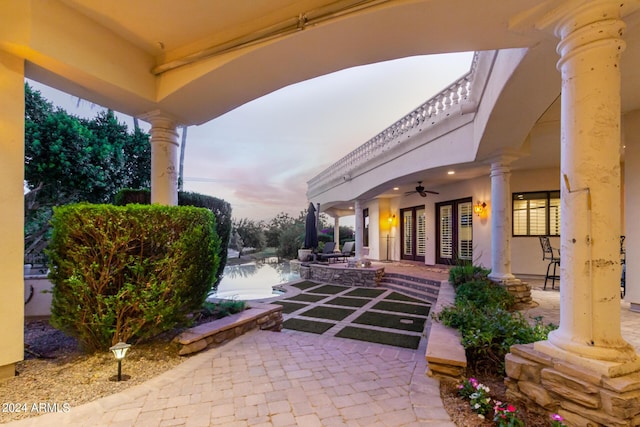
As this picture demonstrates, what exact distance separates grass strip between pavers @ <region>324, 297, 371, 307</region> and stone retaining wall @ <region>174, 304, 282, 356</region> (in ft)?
7.46

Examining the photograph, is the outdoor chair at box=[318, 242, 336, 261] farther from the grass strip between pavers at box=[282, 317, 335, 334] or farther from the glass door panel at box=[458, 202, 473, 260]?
the grass strip between pavers at box=[282, 317, 335, 334]

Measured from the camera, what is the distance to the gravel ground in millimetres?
2444

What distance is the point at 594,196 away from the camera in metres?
2.04

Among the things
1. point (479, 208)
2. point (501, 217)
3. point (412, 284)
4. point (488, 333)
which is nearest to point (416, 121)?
point (501, 217)

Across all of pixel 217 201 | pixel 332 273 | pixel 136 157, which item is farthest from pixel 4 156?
pixel 332 273

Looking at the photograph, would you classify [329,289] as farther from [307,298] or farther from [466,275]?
[466,275]

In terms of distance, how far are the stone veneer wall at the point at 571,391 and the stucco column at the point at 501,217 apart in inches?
162

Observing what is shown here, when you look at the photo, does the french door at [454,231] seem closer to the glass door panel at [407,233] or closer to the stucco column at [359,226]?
the glass door panel at [407,233]

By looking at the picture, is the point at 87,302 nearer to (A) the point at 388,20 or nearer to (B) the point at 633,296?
(A) the point at 388,20

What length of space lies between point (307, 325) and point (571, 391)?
3.74m

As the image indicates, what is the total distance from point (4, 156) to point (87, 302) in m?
1.56

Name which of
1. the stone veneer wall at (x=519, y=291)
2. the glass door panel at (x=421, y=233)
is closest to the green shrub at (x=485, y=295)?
the stone veneer wall at (x=519, y=291)

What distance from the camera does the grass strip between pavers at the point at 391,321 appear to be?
4980mm

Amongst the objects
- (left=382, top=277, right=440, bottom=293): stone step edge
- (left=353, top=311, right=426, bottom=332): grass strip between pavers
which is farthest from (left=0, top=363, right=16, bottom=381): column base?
(left=382, top=277, right=440, bottom=293): stone step edge
